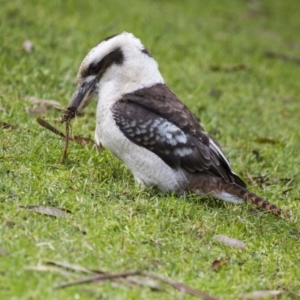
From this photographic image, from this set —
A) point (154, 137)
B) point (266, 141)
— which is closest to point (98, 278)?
point (154, 137)

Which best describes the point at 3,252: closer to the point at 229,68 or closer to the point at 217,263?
the point at 217,263

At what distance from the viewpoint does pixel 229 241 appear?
225 inches

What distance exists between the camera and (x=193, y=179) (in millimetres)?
6562

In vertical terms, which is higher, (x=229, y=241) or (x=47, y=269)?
(x=47, y=269)

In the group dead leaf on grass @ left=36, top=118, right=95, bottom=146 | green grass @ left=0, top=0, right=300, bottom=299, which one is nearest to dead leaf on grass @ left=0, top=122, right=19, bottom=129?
green grass @ left=0, top=0, right=300, bottom=299

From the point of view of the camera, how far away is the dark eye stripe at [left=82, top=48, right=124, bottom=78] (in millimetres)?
6793

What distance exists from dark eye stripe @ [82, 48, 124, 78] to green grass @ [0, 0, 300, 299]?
29.1 inches

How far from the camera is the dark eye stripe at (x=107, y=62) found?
22.3ft

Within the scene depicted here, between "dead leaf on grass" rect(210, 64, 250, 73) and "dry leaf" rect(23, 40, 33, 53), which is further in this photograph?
"dead leaf on grass" rect(210, 64, 250, 73)

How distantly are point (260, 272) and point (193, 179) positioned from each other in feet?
4.62

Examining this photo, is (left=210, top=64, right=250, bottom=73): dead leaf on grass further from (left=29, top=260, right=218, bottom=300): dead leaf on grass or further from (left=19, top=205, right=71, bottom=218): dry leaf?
(left=29, top=260, right=218, bottom=300): dead leaf on grass

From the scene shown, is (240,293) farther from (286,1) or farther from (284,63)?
(286,1)

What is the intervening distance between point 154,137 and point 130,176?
454mm

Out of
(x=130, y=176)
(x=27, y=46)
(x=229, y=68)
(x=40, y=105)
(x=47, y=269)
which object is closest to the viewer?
(x=47, y=269)
